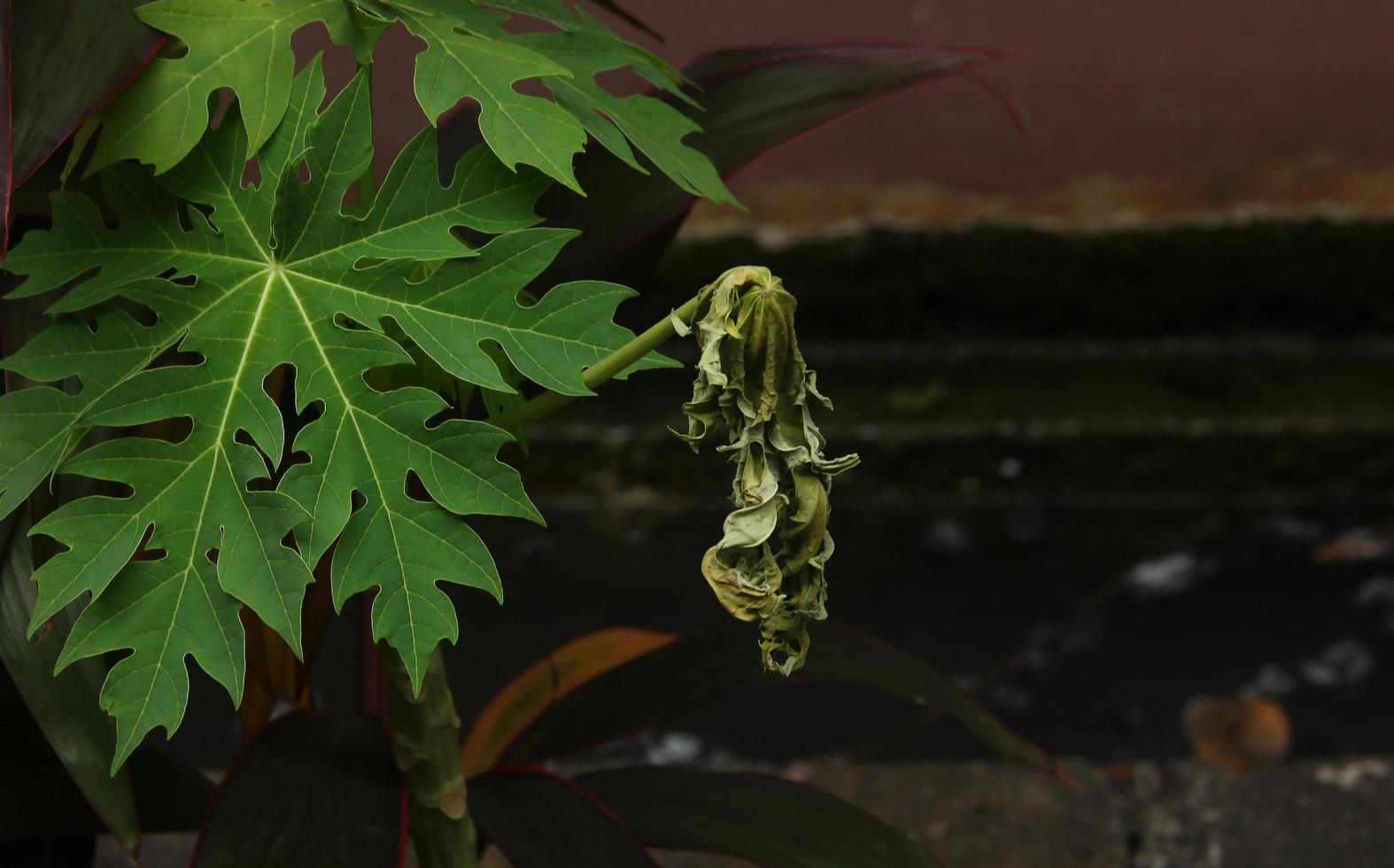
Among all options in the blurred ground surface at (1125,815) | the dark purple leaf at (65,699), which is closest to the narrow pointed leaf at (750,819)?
the blurred ground surface at (1125,815)

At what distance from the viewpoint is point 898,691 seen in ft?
3.15

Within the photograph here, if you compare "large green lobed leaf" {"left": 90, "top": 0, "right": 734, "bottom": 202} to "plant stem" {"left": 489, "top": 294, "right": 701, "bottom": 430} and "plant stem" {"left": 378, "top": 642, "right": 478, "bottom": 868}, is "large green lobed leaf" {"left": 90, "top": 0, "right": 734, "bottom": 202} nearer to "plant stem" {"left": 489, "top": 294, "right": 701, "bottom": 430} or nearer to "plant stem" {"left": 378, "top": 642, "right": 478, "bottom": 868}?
"plant stem" {"left": 489, "top": 294, "right": 701, "bottom": 430}

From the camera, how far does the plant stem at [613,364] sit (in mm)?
590

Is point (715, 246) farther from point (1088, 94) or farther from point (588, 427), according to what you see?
point (1088, 94)

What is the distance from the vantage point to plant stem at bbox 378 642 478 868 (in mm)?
769

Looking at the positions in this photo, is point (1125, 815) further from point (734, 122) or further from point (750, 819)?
point (734, 122)

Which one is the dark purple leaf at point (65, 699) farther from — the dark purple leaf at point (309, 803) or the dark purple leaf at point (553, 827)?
the dark purple leaf at point (553, 827)

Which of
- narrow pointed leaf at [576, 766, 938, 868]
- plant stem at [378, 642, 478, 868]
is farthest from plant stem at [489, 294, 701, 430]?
A: narrow pointed leaf at [576, 766, 938, 868]

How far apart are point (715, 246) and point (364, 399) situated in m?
1.66

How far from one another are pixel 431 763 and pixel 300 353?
303 mm

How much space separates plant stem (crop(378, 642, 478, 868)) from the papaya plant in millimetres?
156

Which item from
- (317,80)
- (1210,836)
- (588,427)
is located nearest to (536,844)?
(317,80)

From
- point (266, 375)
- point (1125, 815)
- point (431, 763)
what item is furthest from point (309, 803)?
point (1125, 815)

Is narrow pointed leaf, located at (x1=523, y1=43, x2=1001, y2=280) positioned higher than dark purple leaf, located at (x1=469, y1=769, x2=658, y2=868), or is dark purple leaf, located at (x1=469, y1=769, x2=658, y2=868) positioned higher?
narrow pointed leaf, located at (x1=523, y1=43, x2=1001, y2=280)
